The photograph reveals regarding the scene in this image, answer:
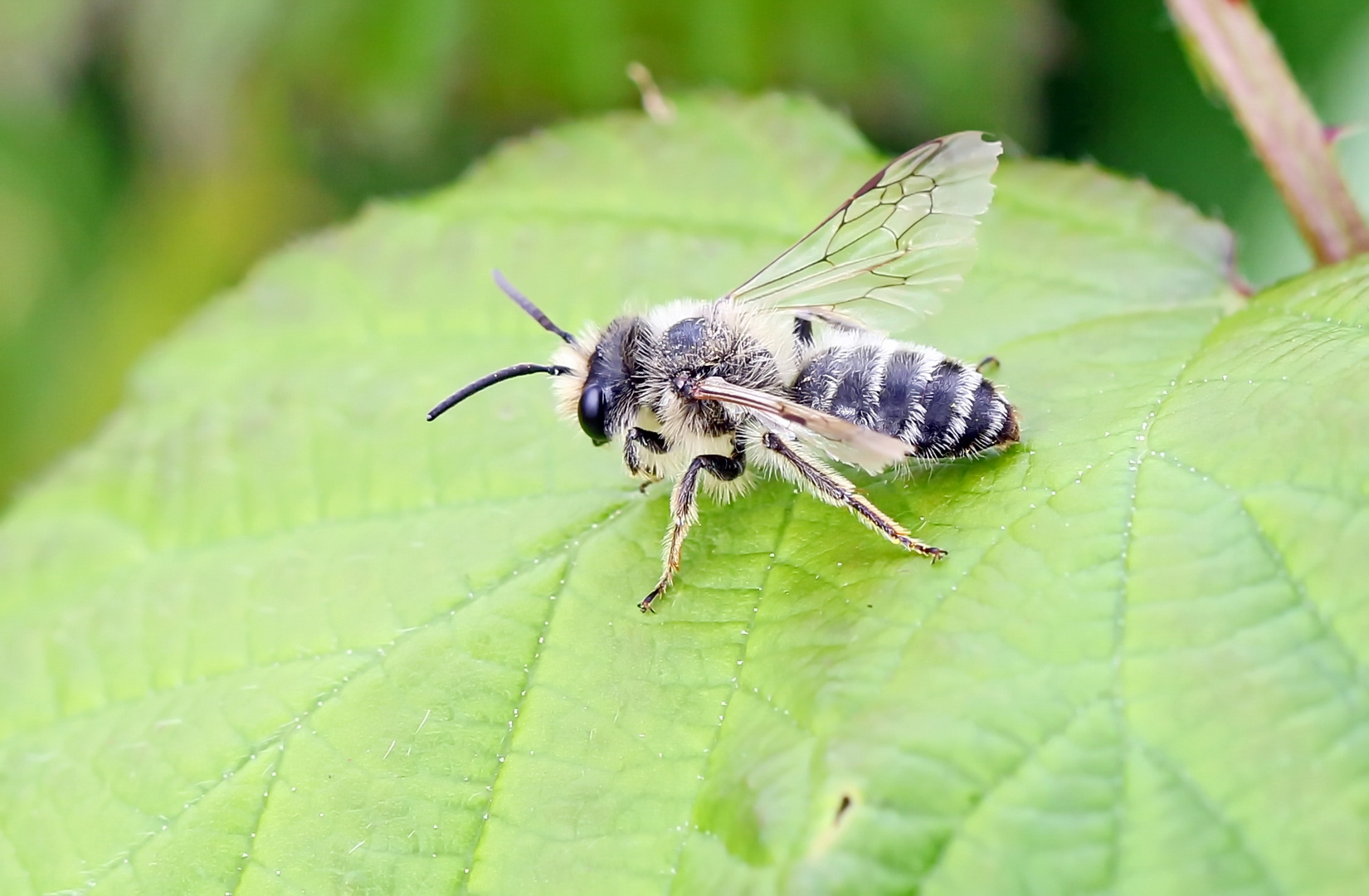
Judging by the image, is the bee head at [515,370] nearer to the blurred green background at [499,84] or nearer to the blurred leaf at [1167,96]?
the blurred green background at [499,84]

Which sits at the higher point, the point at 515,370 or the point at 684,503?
the point at 684,503

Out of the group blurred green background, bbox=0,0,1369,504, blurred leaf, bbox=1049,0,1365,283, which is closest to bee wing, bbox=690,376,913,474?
blurred green background, bbox=0,0,1369,504

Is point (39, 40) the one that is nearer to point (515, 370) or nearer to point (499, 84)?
point (499, 84)

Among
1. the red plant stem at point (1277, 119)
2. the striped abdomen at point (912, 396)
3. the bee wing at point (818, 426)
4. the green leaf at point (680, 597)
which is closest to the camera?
the green leaf at point (680, 597)

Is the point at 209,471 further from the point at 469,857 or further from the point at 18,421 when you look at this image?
the point at 18,421

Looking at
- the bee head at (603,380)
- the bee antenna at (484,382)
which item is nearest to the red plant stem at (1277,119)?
the bee head at (603,380)

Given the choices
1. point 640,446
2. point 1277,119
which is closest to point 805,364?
point 640,446
